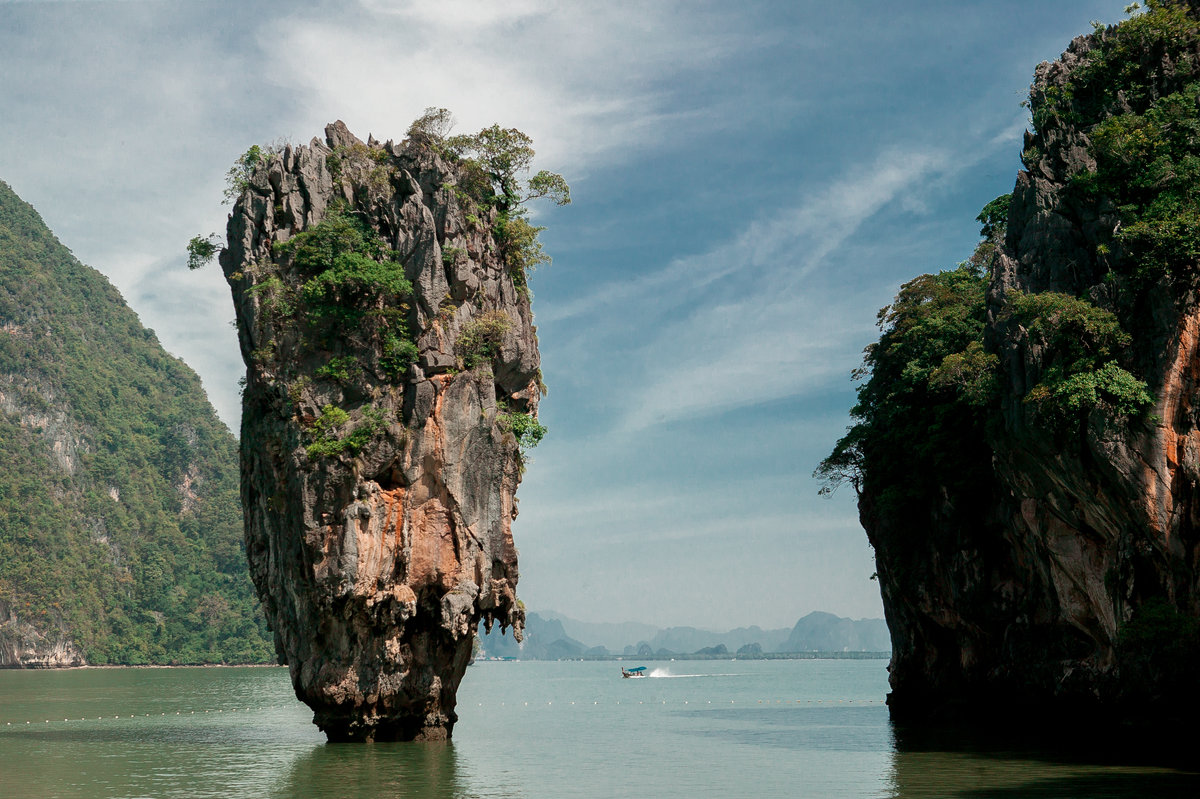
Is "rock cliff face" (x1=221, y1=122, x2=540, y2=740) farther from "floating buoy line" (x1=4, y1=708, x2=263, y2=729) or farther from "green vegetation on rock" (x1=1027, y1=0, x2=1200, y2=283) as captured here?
"green vegetation on rock" (x1=1027, y1=0, x2=1200, y2=283)

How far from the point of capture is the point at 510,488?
29.9 m

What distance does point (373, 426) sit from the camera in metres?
27.2

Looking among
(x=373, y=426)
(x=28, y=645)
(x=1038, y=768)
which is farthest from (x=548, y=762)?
(x=28, y=645)

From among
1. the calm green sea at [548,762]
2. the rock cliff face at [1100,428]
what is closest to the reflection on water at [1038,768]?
the calm green sea at [548,762]

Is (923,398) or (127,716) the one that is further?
(127,716)

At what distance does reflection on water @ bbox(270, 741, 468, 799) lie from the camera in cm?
2042

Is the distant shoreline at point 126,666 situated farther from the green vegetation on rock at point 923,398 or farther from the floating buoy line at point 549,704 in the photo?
the green vegetation on rock at point 923,398

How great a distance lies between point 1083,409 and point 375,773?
18.2m

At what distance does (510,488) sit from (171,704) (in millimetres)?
31614

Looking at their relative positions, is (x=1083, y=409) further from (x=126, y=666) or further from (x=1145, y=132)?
(x=126, y=666)

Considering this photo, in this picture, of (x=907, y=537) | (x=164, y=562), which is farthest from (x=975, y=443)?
(x=164, y=562)

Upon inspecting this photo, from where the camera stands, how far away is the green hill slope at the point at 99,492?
11838cm

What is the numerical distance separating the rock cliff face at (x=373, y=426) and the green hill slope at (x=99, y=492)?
10320cm

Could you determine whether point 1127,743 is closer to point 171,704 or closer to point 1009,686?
point 1009,686
